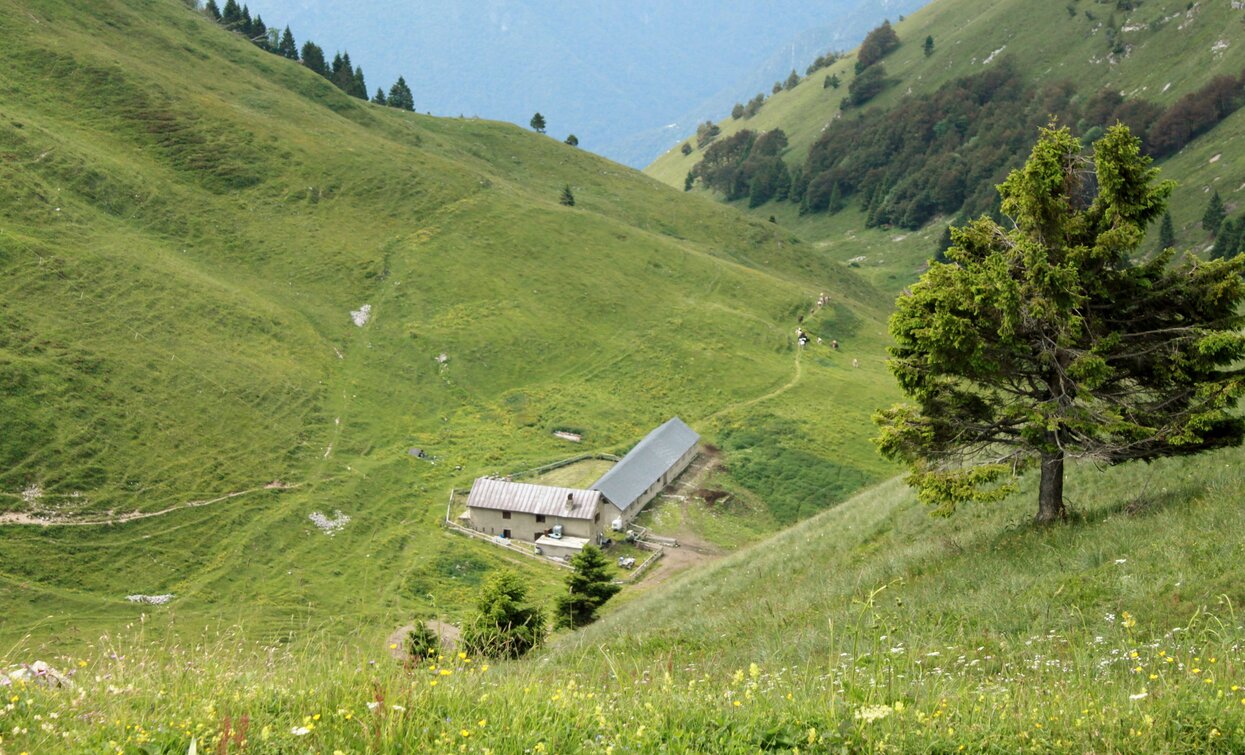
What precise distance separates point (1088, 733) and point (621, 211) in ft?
339

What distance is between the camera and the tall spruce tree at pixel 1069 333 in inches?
664

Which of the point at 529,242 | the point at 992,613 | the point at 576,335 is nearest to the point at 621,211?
the point at 529,242

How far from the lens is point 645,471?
5497cm

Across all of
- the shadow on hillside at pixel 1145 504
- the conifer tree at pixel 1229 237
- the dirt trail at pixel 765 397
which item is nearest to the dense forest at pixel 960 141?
the conifer tree at pixel 1229 237

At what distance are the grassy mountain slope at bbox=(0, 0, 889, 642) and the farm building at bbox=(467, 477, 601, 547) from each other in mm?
2665

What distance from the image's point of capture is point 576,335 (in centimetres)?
7469

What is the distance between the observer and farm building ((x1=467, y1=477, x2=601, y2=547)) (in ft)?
165

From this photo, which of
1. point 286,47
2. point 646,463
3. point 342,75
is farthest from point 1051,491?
point 286,47

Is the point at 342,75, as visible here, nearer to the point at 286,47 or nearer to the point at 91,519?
the point at 286,47

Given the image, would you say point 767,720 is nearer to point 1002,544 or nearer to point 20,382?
point 1002,544

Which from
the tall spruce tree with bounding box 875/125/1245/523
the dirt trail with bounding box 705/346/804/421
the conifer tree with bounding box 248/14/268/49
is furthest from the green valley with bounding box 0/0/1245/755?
the conifer tree with bounding box 248/14/268/49

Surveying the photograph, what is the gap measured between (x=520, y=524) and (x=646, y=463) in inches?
374

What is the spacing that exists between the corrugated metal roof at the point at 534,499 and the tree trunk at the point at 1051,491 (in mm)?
33331

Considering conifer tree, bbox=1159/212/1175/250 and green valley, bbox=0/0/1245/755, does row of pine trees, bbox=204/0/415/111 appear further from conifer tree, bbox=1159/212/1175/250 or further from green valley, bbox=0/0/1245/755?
conifer tree, bbox=1159/212/1175/250
